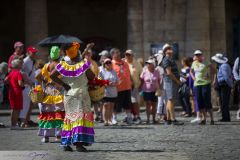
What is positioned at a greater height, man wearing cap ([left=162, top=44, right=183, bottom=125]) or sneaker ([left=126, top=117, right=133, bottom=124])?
man wearing cap ([left=162, top=44, right=183, bottom=125])

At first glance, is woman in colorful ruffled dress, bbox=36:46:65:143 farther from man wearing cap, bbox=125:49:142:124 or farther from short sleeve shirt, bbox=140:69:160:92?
man wearing cap, bbox=125:49:142:124

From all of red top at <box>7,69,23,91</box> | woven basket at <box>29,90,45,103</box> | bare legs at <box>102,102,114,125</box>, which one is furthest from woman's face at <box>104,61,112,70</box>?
woven basket at <box>29,90,45,103</box>

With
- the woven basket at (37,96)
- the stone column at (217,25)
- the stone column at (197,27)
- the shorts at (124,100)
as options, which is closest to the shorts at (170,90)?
the shorts at (124,100)

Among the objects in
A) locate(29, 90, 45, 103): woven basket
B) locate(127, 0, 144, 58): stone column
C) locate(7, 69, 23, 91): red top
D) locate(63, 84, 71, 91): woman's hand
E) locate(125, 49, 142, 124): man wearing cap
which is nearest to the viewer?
locate(63, 84, 71, 91): woman's hand

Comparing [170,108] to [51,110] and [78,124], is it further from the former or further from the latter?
[78,124]

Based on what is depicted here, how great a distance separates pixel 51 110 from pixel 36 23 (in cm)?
1338

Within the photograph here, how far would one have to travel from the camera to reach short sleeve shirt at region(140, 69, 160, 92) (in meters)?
20.6

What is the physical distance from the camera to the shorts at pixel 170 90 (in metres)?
19.4

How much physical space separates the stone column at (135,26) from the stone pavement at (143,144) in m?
8.39

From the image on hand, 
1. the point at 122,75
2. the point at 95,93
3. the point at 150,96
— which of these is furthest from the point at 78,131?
the point at 150,96

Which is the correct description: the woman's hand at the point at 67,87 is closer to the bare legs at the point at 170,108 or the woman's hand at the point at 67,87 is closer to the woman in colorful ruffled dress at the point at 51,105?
the woman in colorful ruffled dress at the point at 51,105

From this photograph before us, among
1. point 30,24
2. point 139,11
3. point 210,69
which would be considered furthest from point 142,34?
point 210,69

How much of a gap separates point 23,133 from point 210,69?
5.99m

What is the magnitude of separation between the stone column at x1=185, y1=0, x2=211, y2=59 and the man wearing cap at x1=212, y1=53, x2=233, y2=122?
18.9 ft
